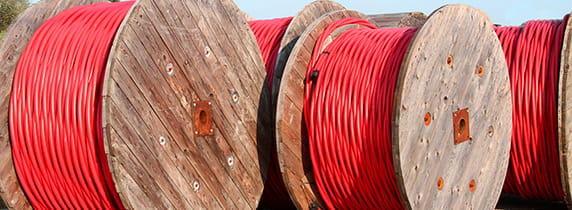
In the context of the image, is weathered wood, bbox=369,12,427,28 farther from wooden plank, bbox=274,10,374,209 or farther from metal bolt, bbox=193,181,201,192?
metal bolt, bbox=193,181,201,192

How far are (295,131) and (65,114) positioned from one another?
1536 millimetres

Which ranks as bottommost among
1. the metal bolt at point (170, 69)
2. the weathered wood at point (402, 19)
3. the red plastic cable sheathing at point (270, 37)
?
the weathered wood at point (402, 19)

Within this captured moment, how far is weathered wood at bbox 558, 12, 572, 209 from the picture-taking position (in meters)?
5.97

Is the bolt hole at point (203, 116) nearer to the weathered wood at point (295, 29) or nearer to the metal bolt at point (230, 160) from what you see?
the metal bolt at point (230, 160)

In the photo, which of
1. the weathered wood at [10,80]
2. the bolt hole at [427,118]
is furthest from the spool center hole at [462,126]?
the weathered wood at [10,80]

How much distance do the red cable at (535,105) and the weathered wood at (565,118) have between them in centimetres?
5

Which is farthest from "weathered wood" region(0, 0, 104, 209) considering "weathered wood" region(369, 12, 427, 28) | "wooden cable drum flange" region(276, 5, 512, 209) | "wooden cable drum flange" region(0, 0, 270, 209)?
"weathered wood" region(369, 12, 427, 28)

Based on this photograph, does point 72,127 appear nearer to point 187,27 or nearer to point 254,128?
point 187,27

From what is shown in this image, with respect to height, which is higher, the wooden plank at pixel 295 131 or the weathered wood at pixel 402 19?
the wooden plank at pixel 295 131

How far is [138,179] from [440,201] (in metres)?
2.10

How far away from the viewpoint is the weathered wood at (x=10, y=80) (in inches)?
189

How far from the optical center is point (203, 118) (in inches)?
195

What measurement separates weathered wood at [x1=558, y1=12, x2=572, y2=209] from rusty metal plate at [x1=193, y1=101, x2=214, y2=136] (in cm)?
281

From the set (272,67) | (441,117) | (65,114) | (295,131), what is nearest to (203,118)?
(295,131)
